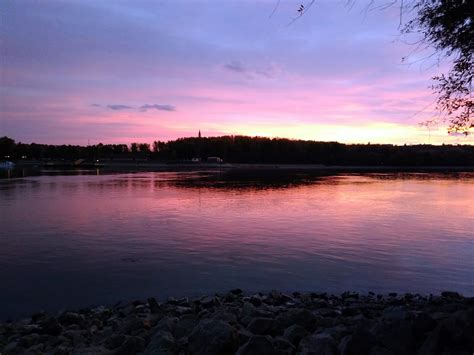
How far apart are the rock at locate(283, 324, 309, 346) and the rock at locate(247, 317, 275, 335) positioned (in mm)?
429

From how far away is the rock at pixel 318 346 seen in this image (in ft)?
21.2

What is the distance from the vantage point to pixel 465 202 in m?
45.3

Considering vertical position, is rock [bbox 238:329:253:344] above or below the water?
above

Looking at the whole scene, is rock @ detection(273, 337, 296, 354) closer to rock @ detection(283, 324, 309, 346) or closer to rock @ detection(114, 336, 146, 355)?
rock @ detection(283, 324, 309, 346)

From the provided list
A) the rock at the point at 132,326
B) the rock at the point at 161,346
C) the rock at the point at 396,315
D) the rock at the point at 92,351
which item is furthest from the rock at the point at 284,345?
the rock at the point at 132,326

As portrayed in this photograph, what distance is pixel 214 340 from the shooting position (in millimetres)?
6875

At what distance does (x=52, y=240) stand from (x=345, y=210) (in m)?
23.7

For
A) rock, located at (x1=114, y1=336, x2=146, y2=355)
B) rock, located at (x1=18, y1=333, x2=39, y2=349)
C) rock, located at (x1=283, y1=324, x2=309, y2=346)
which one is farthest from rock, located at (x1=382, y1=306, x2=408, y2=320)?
rock, located at (x1=18, y1=333, x2=39, y2=349)

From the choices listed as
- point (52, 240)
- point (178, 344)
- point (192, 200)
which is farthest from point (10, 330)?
point (192, 200)

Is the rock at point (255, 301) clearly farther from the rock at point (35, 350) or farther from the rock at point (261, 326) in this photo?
the rock at point (35, 350)

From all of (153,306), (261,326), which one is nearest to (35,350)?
(153,306)

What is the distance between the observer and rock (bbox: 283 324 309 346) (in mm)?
7414

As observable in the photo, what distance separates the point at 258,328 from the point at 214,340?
1.37m

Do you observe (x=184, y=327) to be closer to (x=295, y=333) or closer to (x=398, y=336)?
(x=295, y=333)
